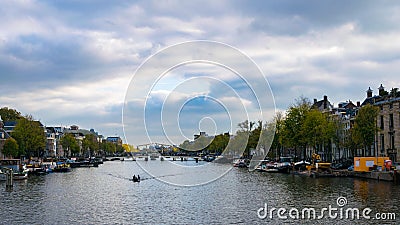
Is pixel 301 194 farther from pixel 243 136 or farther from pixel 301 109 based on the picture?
pixel 243 136

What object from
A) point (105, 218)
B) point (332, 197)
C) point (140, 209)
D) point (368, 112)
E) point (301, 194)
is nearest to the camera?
point (105, 218)

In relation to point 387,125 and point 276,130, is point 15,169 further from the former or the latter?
point 387,125

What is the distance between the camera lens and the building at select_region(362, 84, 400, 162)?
9819 cm

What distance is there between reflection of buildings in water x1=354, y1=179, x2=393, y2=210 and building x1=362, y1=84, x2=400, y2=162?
93.3 ft

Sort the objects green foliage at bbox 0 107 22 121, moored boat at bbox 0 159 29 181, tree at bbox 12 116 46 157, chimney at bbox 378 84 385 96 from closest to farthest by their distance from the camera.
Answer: moored boat at bbox 0 159 29 181 → chimney at bbox 378 84 385 96 → tree at bbox 12 116 46 157 → green foliage at bbox 0 107 22 121

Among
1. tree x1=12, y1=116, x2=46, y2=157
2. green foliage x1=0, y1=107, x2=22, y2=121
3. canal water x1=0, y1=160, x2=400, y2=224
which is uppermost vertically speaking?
green foliage x1=0, y1=107, x2=22, y2=121

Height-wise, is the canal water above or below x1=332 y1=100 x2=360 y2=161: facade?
below

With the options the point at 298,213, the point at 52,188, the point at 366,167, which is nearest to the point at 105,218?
the point at 298,213

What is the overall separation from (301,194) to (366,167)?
2892 centimetres

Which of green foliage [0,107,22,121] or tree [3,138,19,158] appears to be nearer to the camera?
tree [3,138,19,158]

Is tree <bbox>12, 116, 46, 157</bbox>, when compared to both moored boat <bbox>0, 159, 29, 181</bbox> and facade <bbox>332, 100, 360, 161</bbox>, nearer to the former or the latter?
moored boat <bbox>0, 159, 29, 181</bbox>

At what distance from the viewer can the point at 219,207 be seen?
49.0 meters

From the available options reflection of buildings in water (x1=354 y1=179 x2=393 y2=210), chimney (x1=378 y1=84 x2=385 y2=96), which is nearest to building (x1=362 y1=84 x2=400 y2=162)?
chimney (x1=378 y1=84 x2=385 y2=96)

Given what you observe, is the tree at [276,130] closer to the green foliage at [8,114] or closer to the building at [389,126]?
the building at [389,126]
